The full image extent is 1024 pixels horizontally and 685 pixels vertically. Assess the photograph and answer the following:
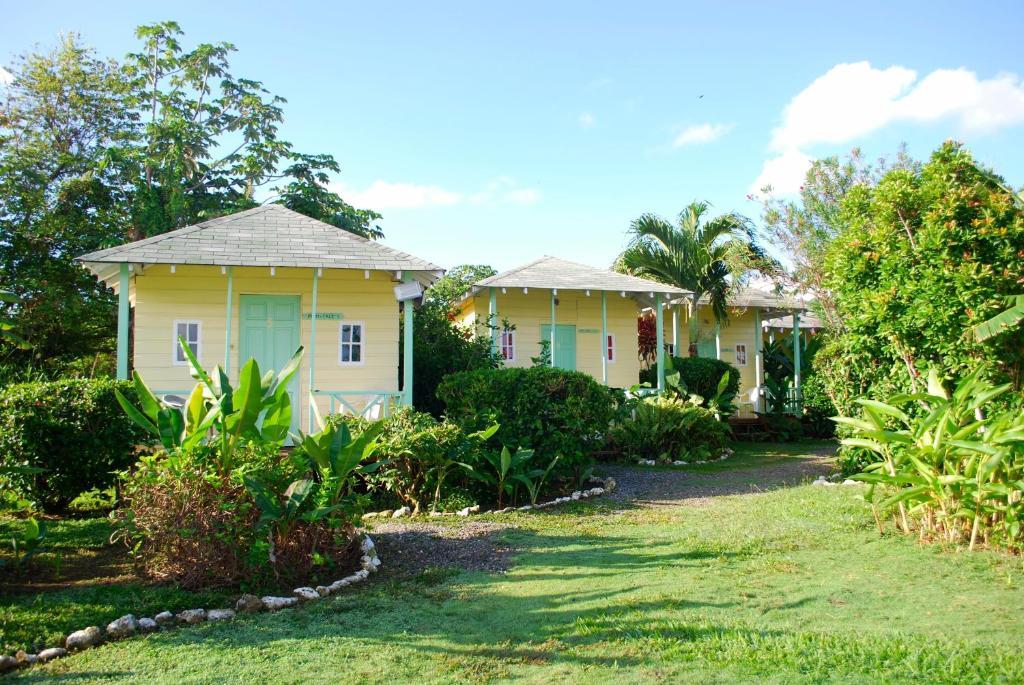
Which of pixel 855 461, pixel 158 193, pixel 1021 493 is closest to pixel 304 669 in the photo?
pixel 1021 493

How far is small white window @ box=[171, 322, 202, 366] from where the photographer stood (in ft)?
41.0

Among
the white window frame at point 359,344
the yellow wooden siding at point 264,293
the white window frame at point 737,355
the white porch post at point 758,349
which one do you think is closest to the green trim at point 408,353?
the yellow wooden siding at point 264,293

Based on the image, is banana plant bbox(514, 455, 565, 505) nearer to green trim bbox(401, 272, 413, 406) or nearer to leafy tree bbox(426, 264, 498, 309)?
green trim bbox(401, 272, 413, 406)

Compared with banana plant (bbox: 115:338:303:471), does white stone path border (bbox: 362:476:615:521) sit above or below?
below

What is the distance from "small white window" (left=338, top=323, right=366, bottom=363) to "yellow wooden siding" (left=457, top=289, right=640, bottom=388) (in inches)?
205

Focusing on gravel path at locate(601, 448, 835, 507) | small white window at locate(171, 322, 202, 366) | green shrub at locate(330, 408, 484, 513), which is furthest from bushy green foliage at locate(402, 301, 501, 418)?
green shrub at locate(330, 408, 484, 513)

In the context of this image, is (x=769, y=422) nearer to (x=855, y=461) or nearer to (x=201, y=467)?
(x=855, y=461)

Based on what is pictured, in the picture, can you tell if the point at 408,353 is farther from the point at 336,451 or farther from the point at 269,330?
the point at 336,451

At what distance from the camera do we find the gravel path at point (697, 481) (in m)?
9.87


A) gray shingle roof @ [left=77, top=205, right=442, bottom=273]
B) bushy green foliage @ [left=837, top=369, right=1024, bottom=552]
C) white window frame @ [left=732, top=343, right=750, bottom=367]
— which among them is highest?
gray shingle roof @ [left=77, top=205, right=442, bottom=273]

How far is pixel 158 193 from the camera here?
62.5 feet

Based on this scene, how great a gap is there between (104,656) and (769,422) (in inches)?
700

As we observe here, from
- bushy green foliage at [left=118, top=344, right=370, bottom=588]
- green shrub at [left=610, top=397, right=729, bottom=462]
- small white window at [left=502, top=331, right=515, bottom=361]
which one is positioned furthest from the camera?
small white window at [left=502, top=331, right=515, bottom=361]

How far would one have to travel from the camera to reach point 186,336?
12.7m
